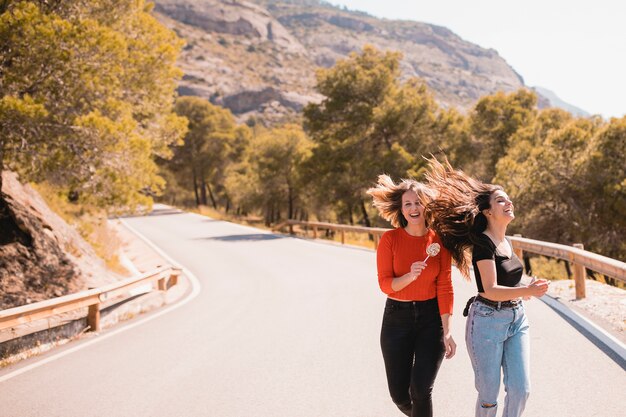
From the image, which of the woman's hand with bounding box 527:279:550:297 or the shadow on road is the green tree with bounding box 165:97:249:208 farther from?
the woman's hand with bounding box 527:279:550:297

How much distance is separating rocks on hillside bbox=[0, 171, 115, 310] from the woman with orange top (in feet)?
23.8

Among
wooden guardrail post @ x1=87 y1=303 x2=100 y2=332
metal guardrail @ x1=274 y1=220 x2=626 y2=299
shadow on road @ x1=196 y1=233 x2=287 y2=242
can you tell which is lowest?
shadow on road @ x1=196 y1=233 x2=287 y2=242

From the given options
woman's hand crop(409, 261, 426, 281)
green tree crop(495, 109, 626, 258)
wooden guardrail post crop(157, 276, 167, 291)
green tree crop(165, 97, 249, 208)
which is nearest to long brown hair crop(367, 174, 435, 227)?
woman's hand crop(409, 261, 426, 281)

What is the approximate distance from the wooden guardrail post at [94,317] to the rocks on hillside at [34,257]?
1.60 meters

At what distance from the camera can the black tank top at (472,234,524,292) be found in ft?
10.7

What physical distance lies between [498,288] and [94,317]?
21.5 ft

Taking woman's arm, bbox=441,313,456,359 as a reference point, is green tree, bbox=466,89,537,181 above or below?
above

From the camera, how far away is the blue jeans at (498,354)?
10.5 ft

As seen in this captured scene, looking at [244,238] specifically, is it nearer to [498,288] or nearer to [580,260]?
[580,260]

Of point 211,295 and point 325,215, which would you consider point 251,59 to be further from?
point 211,295

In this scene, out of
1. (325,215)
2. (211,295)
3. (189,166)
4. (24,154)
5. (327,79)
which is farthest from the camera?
(189,166)

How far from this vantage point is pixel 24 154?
905 centimetres

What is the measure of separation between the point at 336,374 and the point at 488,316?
8.15 ft

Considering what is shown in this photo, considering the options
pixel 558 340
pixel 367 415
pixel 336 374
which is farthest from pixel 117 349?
pixel 558 340
